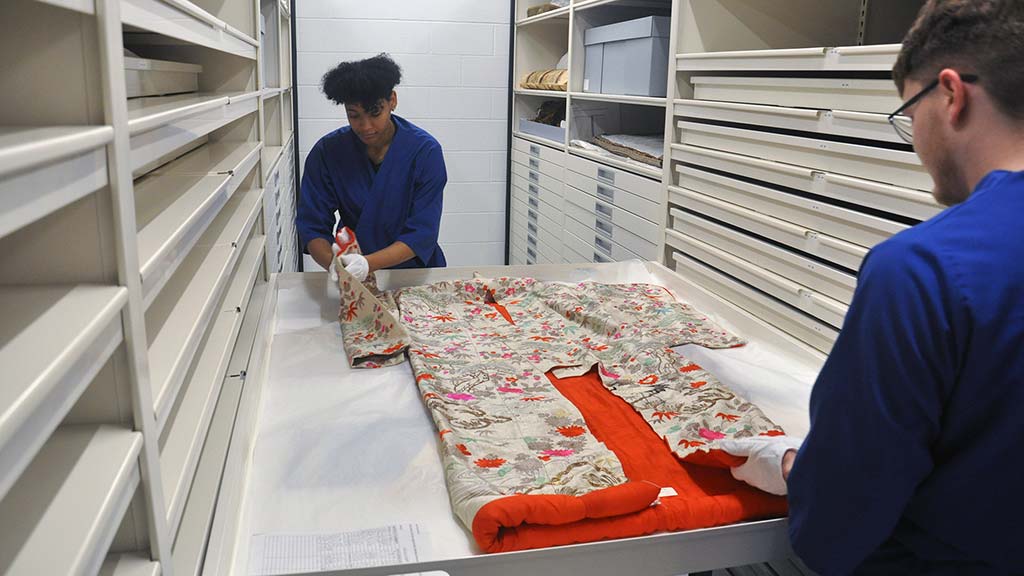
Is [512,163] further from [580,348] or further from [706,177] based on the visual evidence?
[580,348]

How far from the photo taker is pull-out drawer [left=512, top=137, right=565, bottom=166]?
4348 mm

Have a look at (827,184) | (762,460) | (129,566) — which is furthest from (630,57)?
(129,566)

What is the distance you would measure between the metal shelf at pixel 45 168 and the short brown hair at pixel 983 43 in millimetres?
975

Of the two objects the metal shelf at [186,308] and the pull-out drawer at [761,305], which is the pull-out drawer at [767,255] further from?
the metal shelf at [186,308]

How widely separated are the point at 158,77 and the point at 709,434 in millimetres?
1253

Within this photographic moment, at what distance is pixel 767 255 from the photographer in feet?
7.36

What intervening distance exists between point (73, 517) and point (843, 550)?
942 mm

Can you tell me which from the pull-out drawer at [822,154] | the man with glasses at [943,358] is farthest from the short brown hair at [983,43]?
the pull-out drawer at [822,154]

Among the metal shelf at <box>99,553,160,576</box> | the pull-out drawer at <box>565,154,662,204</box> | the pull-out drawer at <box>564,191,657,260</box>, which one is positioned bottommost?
the pull-out drawer at <box>564,191,657,260</box>

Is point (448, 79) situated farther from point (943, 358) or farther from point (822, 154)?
point (943, 358)

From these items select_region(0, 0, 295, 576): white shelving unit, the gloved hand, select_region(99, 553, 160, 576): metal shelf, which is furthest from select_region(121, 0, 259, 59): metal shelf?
the gloved hand

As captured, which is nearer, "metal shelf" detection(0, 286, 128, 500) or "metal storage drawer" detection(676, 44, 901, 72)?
"metal shelf" detection(0, 286, 128, 500)

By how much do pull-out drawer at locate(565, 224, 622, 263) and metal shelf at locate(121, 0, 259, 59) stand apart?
1.96 m

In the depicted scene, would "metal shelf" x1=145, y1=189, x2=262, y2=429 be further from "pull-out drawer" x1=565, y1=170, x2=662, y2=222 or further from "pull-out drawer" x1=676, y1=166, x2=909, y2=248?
"pull-out drawer" x1=565, y1=170, x2=662, y2=222
